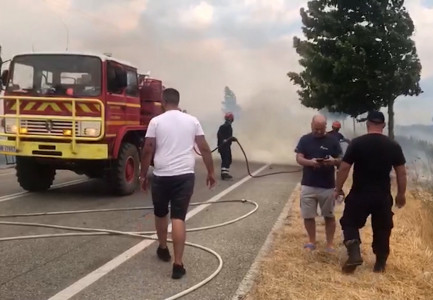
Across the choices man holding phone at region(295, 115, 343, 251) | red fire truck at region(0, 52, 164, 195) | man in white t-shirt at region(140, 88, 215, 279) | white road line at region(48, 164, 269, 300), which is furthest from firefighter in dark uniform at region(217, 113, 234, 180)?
man in white t-shirt at region(140, 88, 215, 279)

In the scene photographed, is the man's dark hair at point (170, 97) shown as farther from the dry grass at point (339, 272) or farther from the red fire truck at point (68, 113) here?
the red fire truck at point (68, 113)

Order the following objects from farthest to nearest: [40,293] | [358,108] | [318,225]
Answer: [358,108] → [318,225] → [40,293]

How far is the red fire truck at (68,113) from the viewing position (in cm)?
809

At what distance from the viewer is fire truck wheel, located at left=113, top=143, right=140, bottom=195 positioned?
28.8 ft

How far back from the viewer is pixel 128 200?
861 cm

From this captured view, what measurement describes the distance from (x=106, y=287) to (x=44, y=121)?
4.84 m

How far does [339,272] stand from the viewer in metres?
4.54

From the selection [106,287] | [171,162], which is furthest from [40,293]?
[171,162]

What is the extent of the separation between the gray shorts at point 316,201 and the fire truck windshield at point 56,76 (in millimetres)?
4489

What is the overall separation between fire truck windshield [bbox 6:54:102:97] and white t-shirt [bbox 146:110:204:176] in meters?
4.02

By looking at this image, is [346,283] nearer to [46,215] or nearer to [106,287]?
[106,287]

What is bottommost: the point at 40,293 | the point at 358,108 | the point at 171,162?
the point at 40,293

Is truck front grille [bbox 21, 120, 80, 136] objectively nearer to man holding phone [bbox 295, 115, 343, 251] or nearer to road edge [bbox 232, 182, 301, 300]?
road edge [bbox 232, 182, 301, 300]

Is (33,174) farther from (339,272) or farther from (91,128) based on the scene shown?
(339,272)
